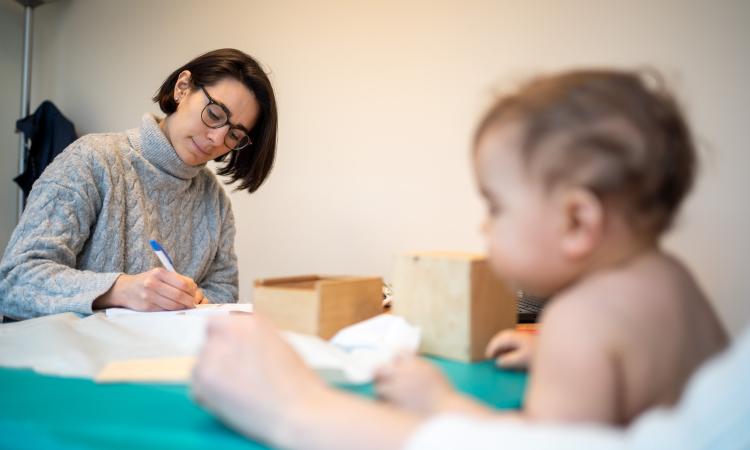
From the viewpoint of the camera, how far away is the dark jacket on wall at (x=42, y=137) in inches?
94.8

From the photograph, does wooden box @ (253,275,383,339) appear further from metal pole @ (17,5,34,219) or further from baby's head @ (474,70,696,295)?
metal pole @ (17,5,34,219)

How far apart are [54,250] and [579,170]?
1.12 meters

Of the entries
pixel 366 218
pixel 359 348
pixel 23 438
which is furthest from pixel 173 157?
pixel 23 438

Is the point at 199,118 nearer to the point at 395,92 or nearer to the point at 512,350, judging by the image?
the point at 395,92

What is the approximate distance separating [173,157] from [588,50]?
47.2 inches

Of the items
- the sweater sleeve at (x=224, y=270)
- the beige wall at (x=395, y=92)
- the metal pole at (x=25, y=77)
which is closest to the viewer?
the beige wall at (x=395, y=92)


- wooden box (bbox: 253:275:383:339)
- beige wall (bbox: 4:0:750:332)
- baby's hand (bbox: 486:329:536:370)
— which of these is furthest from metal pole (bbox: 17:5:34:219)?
baby's hand (bbox: 486:329:536:370)

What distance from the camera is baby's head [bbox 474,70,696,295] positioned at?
50 centimetres

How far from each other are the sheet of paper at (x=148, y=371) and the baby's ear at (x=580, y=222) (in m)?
0.41

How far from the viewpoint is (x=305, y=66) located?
2.21 metres

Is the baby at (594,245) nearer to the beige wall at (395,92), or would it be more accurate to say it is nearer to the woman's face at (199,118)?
the beige wall at (395,92)

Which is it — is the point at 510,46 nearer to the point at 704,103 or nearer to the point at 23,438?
the point at 704,103

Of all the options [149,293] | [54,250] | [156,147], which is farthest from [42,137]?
[149,293]

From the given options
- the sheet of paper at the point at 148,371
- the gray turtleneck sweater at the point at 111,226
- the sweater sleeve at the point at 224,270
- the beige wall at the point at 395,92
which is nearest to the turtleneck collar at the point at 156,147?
the gray turtleneck sweater at the point at 111,226
